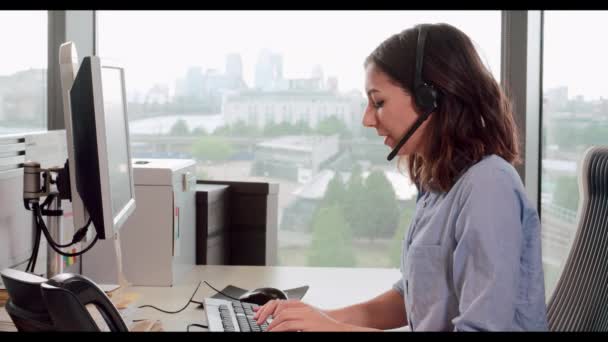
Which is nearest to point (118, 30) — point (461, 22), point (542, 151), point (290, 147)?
point (290, 147)

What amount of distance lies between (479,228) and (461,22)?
2332mm

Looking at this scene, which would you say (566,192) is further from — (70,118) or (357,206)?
(70,118)

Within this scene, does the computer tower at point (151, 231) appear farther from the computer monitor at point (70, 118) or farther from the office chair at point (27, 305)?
the office chair at point (27, 305)

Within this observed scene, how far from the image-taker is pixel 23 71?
8.63 feet

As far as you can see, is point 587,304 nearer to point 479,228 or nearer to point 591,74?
point 479,228

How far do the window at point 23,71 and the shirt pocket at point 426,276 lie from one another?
5.75 feet

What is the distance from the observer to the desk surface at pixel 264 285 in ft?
5.30

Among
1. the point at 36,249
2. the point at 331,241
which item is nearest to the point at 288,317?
the point at 36,249

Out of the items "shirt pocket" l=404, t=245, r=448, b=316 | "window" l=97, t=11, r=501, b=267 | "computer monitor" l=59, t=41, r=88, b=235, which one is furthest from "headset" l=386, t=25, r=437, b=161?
"window" l=97, t=11, r=501, b=267

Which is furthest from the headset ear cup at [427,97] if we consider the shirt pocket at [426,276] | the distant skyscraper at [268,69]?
the distant skyscraper at [268,69]

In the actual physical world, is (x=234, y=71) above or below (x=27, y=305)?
above

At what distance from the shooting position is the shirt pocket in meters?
1.10

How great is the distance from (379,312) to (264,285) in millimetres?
602

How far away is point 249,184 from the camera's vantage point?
245 centimetres
